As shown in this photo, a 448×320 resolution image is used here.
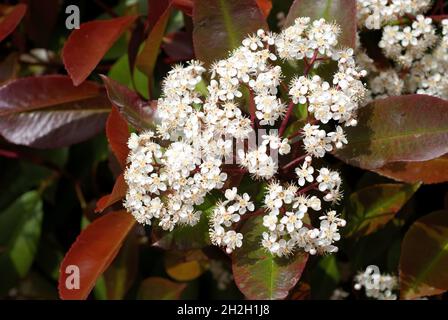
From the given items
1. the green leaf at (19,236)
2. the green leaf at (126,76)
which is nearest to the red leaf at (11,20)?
the green leaf at (126,76)

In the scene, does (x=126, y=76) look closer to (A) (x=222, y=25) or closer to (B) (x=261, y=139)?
(A) (x=222, y=25)

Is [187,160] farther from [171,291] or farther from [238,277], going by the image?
[171,291]

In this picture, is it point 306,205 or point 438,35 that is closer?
point 306,205

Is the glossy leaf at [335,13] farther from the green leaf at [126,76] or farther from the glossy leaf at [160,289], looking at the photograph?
the glossy leaf at [160,289]

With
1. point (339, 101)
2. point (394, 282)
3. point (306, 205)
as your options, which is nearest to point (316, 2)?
point (339, 101)

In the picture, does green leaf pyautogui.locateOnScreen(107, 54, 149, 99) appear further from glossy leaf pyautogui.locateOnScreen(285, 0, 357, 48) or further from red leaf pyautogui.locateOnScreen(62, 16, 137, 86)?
glossy leaf pyautogui.locateOnScreen(285, 0, 357, 48)

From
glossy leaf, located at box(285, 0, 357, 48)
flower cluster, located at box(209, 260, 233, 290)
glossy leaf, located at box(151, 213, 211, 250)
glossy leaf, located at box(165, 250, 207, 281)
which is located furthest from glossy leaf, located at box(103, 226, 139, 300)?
glossy leaf, located at box(285, 0, 357, 48)
